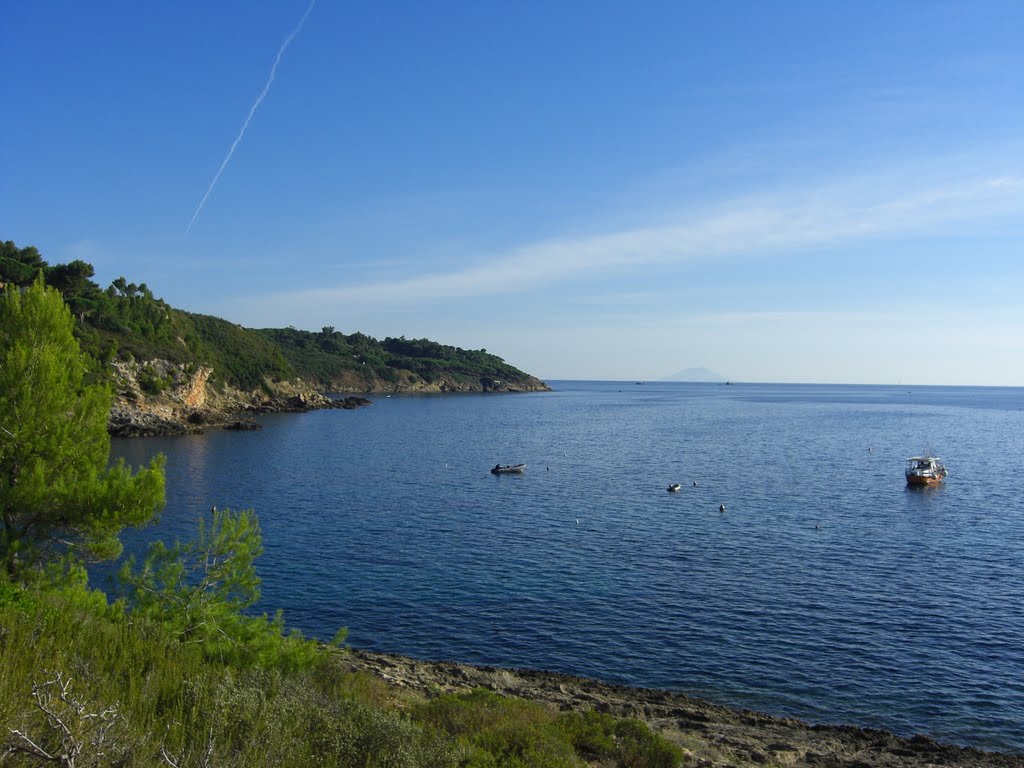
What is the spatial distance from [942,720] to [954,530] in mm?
29572

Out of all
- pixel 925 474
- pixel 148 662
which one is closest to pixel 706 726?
pixel 148 662

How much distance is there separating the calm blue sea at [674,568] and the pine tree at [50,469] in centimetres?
1228

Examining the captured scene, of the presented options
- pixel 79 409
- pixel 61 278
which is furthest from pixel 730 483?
pixel 61 278

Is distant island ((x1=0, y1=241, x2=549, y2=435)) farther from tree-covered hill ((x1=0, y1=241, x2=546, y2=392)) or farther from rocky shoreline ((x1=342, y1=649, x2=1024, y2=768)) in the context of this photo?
rocky shoreline ((x1=342, y1=649, x2=1024, y2=768))

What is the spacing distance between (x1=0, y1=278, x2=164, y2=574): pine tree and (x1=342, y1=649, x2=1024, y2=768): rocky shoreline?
8.96 metres

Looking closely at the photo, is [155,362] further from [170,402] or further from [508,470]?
[508,470]

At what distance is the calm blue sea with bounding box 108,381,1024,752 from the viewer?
84.0ft

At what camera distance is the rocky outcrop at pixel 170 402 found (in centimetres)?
9175

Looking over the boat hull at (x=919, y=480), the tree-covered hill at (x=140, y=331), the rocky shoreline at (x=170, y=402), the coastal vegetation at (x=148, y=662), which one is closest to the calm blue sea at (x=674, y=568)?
the boat hull at (x=919, y=480)

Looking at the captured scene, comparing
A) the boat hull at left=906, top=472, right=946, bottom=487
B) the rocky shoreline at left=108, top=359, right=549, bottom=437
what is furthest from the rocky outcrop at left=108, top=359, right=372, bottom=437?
the boat hull at left=906, top=472, right=946, bottom=487

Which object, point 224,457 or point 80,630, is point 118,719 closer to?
point 80,630

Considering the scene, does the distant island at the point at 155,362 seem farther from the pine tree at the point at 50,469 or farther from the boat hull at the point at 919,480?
the boat hull at the point at 919,480

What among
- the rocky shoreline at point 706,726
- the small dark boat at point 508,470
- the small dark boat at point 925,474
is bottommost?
the rocky shoreline at point 706,726

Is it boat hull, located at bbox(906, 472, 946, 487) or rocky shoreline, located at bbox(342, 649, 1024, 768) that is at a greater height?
boat hull, located at bbox(906, 472, 946, 487)
